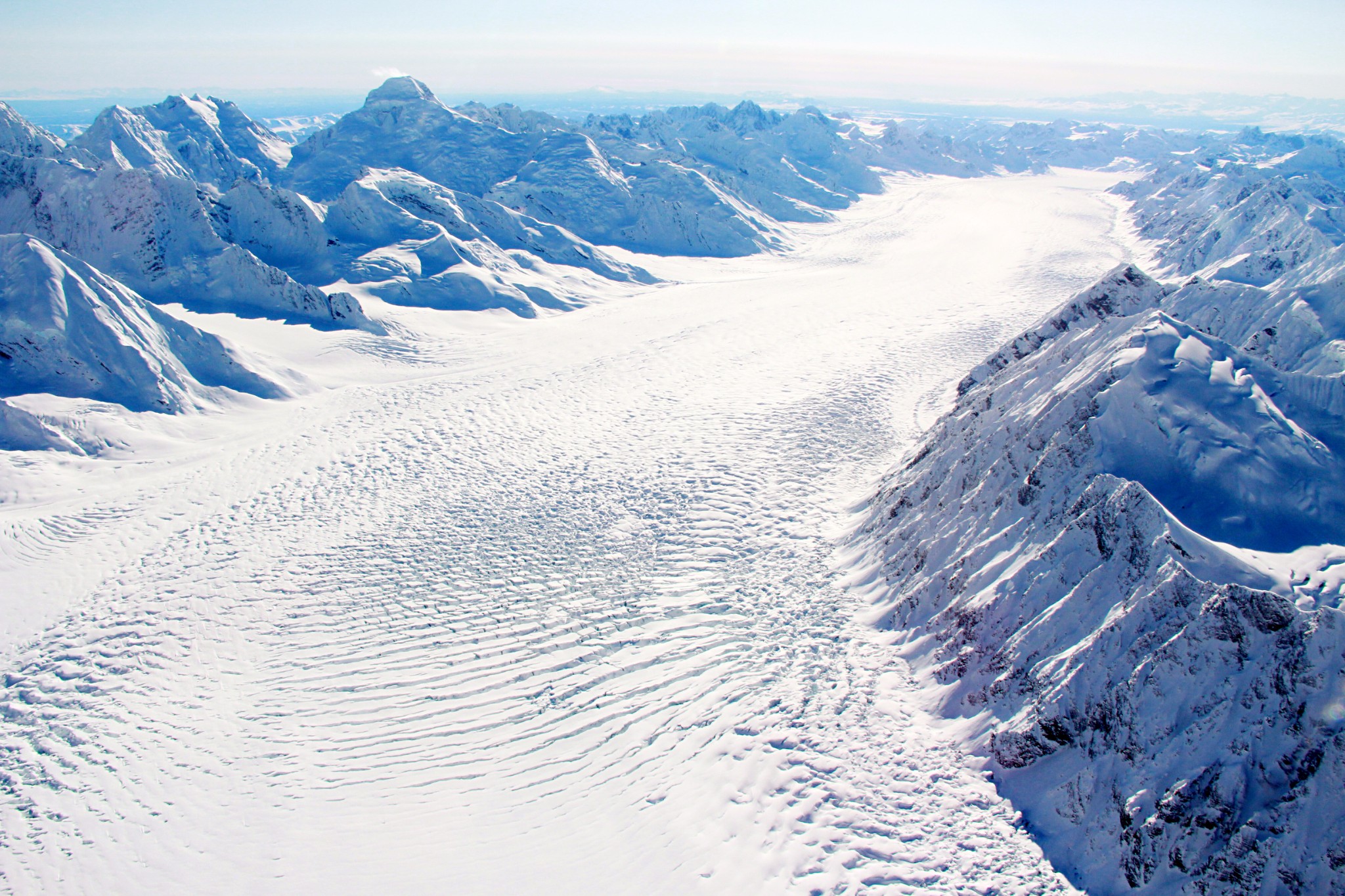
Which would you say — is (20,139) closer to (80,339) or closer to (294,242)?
(294,242)

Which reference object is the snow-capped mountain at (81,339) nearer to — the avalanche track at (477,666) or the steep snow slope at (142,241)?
the avalanche track at (477,666)

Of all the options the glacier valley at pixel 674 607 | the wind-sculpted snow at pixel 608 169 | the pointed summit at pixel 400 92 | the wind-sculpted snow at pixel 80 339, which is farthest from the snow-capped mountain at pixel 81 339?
the pointed summit at pixel 400 92

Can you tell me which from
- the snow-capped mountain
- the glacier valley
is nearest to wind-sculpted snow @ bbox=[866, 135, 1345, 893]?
the glacier valley

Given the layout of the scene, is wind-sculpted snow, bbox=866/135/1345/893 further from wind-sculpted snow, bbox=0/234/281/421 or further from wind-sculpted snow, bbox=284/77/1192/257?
wind-sculpted snow, bbox=284/77/1192/257

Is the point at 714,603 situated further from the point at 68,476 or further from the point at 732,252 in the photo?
the point at 732,252

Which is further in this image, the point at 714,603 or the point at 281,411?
the point at 281,411

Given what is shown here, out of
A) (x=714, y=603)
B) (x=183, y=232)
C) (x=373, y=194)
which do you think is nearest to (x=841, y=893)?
(x=714, y=603)

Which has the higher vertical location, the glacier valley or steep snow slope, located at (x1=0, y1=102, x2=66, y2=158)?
steep snow slope, located at (x1=0, y1=102, x2=66, y2=158)
